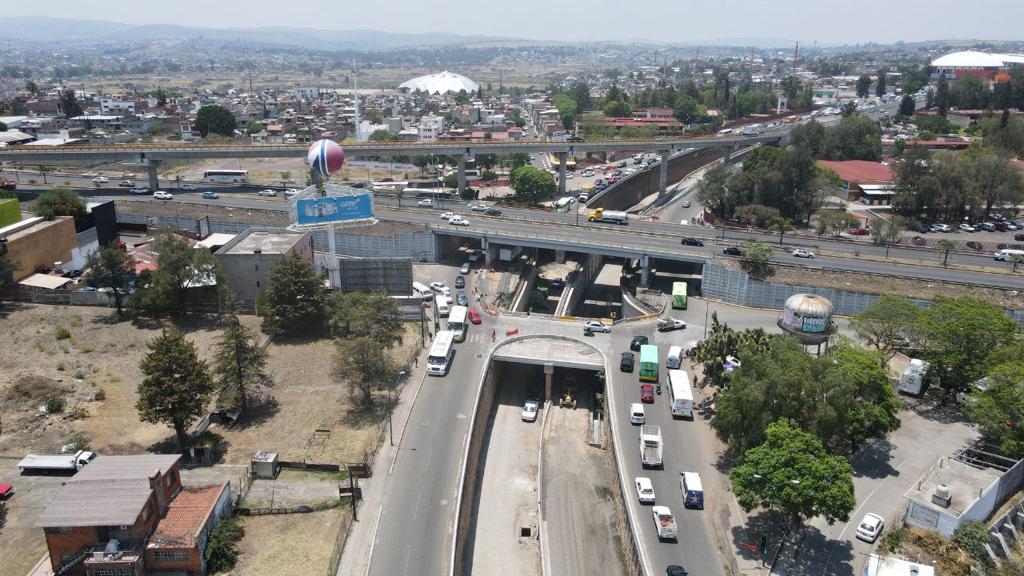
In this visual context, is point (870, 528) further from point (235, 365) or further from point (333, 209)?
point (333, 209)

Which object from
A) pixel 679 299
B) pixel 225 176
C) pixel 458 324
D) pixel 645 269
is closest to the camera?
pixel 458 324

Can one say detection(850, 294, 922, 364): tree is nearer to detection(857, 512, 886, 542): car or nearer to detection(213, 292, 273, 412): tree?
detection(857, 512, 886, 542): car

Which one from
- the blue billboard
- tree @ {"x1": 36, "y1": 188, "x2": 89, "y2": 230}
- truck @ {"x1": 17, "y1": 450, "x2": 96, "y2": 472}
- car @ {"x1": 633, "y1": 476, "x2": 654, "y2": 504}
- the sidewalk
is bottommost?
the sidewalk

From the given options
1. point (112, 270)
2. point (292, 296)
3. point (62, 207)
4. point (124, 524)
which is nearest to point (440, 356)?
point (292, 296)

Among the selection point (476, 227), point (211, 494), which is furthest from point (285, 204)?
point (211, 494)

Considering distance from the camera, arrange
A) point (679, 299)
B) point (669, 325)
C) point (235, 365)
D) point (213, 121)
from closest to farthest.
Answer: point (235, 365) → point (669, 325) → point (679, 299) → point (213, 121)

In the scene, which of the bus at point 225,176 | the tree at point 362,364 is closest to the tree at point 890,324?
the tree at point 362,364

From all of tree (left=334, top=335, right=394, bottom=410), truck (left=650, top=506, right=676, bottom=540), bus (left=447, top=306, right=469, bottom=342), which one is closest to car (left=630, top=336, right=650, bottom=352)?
bus (left=447, top=306, right=469, bottom=342)
